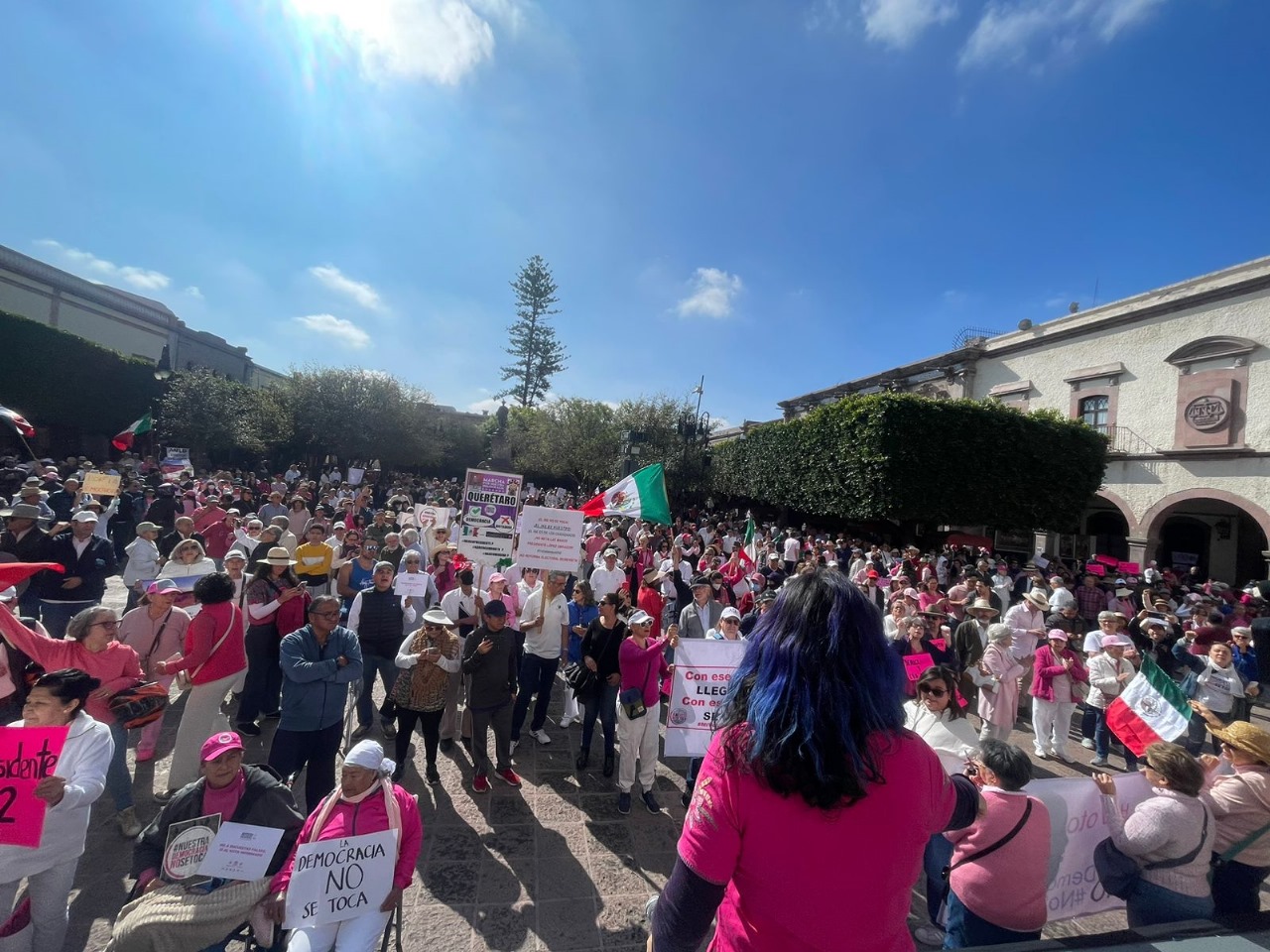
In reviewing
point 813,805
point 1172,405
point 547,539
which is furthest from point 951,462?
point 813,805

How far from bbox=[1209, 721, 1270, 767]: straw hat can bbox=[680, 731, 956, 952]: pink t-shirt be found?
9.79 feet

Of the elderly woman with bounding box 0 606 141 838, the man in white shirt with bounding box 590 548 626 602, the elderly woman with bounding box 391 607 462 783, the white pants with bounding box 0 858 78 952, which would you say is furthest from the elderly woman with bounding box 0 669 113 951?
the man in white shirt with bounding box 590 548 626 602

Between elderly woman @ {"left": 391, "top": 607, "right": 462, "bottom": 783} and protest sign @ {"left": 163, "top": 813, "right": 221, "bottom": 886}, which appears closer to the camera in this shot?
protest sign @ {"left": 163, "top": 813, "right": 221, "bottom": 886}

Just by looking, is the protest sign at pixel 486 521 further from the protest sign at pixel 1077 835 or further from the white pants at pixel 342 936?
the protest sign at pixel 1077 835

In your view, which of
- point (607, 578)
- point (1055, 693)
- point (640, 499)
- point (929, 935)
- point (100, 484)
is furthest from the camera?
point (640, 499)

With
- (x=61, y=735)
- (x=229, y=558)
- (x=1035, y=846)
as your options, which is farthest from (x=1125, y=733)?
(x=229, y=558)

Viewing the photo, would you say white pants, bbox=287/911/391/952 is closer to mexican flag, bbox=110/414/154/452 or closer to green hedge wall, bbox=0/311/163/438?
mexican flag, bbox=110/414/154/452

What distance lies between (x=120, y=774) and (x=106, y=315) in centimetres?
Result: 4037

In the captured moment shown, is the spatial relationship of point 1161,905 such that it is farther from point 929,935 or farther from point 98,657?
point 98,657

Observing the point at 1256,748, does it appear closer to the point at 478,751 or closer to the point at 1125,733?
the point at 1125,733

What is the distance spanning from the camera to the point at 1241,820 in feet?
9.60

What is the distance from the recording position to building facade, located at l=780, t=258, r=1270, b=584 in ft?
58.8

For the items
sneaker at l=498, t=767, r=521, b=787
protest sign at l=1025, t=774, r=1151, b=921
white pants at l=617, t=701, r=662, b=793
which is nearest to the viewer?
protest sign at l=1025, t=774, r=1151, b=921

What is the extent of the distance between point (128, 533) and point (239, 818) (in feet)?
35.9
